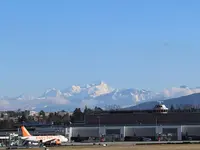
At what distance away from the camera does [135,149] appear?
331 ft

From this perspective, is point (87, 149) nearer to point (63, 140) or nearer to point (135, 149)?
point (135, 149)

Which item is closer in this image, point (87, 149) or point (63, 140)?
point (87, 149)

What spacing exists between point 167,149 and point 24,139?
61.6m

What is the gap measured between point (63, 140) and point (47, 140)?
688 centimetres

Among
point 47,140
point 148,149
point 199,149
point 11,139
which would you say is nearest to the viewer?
point 199,149

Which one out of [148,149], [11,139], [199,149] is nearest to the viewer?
[199,149]

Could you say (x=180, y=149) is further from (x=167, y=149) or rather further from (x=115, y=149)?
(x=115, y=149)

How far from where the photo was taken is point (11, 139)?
6353 inches

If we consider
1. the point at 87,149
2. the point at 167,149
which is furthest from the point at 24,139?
the point at 167,149

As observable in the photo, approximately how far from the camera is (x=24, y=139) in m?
150

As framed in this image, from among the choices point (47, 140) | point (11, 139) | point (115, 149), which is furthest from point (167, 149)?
point (11, 139)

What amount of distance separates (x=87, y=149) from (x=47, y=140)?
4536cm

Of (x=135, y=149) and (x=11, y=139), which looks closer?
(x=135, y=149)

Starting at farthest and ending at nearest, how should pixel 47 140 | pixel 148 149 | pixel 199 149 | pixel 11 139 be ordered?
pixel 11 139, pixel 47 140, pixel 148 149, pixel 199 149
